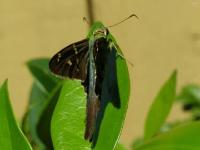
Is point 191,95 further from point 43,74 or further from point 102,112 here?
point 102,112

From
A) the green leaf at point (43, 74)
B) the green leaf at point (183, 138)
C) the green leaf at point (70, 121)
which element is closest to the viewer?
the green leaf at point (183, 138)

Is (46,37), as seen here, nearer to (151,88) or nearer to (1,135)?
(151,88)

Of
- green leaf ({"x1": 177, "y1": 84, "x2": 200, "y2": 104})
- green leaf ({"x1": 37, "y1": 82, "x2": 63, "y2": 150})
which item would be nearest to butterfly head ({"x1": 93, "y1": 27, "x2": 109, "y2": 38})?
green leaf ({"x1": 37, "y1": 82, "x2": 63, "y2": 150})

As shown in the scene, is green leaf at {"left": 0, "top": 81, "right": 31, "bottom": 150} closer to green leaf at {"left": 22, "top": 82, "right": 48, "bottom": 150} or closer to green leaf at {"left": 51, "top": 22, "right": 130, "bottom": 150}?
green leaf at {"left": 51, "top": 22, "right": 130, "bottom": 150}

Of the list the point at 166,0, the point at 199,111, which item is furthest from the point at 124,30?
the point at 199,111

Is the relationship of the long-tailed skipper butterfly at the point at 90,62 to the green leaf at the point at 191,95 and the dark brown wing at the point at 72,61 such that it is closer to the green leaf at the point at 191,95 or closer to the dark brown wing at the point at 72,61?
the dark brown wing at the point at 72,61

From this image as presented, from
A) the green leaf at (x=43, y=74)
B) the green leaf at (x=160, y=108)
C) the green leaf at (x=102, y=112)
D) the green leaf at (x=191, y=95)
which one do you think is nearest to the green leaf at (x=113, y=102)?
the green leaf at (x=102, y=112)
